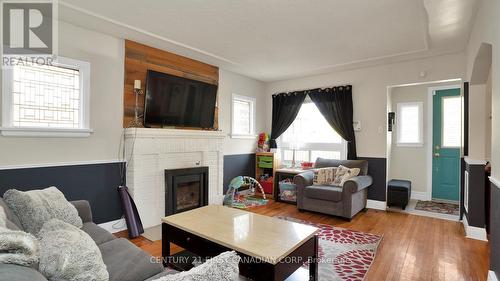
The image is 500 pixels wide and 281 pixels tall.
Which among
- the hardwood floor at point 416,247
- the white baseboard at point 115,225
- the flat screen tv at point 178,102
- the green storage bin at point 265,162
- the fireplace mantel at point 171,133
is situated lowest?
the hardwood floor at point 416,247

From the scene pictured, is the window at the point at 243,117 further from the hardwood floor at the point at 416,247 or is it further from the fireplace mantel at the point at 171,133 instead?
the hardwood floor at the point at 416,247

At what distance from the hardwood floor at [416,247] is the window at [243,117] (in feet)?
5.98

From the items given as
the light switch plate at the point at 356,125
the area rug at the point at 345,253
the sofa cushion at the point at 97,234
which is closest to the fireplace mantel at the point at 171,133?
the sofa cushion at the point at 97,234

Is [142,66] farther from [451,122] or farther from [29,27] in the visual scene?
[451,122]

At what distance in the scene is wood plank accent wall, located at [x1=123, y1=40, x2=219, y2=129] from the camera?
132 inches

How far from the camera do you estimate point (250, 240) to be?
5.99 feet

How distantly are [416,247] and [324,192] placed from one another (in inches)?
52.1

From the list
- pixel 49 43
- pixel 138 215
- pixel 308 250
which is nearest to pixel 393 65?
pixel 308 250

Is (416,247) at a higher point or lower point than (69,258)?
lower

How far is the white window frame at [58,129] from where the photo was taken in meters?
2.47

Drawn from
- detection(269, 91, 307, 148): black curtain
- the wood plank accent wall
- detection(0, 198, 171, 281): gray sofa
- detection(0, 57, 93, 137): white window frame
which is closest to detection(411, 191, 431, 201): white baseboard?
detection(269, 91, 307, 148): black curtain

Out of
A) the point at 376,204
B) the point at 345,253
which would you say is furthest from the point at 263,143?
the point at 345,253

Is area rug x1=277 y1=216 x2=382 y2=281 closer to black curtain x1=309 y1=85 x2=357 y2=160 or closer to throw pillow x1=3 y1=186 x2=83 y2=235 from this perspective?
black curtain x1=309 y1=85 x2=357 y2=160

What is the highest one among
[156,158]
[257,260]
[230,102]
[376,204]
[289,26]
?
[289,26]
